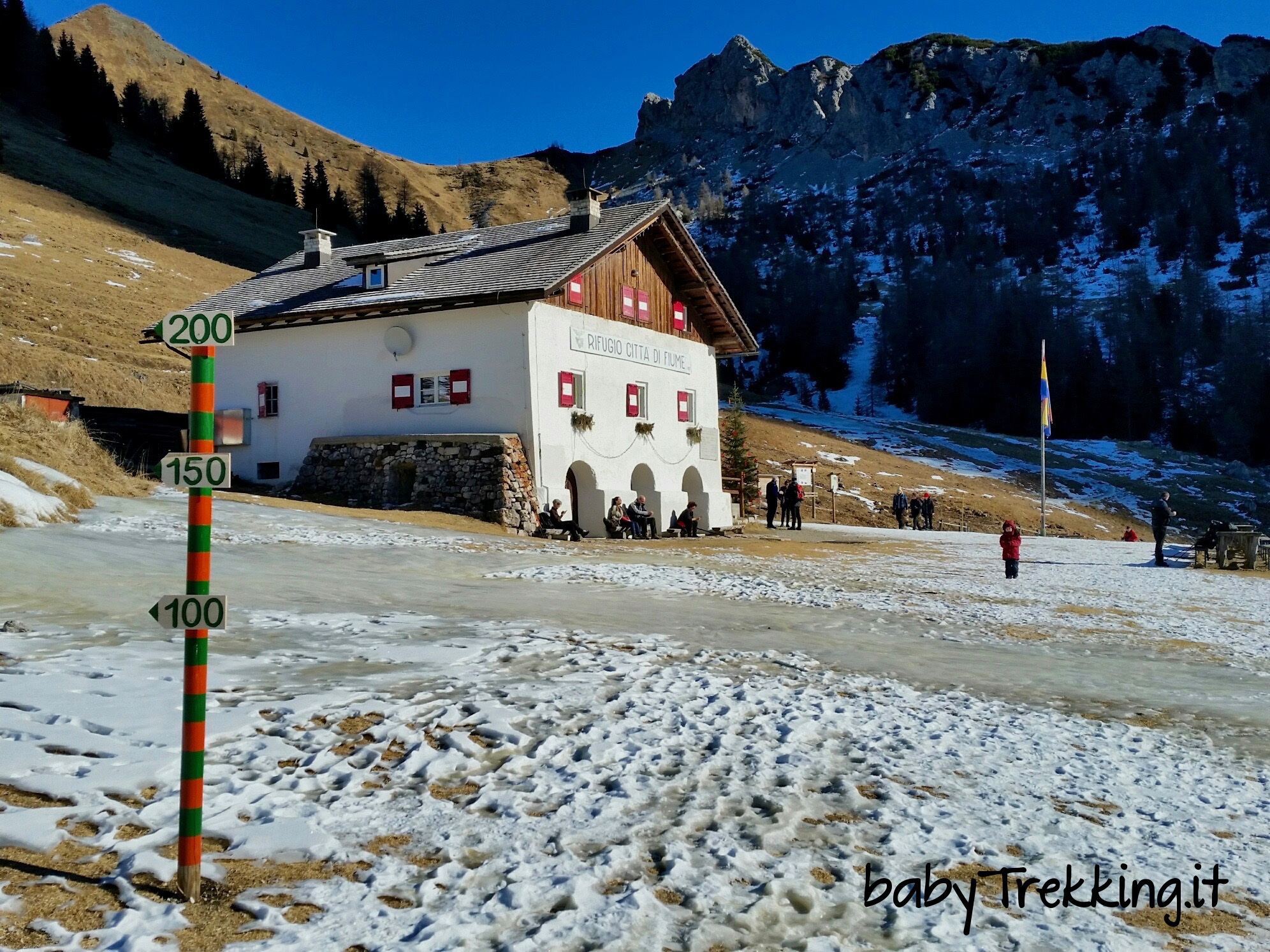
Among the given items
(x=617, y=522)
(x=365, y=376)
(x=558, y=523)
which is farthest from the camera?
(x=365, y=376)

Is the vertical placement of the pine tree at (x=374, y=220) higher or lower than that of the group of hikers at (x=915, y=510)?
higher

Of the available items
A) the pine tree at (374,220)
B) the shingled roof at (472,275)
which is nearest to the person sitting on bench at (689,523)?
the shingled roof at (472,275)

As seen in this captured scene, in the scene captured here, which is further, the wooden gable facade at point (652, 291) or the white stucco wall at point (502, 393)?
the wooden gable facade at point (652, 291)

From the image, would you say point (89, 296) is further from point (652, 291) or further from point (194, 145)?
point (194, 145)

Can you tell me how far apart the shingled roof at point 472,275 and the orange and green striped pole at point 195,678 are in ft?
74.1

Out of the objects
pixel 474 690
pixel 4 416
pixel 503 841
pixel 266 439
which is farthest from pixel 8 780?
pixel 266 439

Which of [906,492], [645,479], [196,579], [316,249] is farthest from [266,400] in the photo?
[906,492]

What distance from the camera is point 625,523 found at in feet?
93.6

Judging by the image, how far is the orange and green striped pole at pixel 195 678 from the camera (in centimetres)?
445

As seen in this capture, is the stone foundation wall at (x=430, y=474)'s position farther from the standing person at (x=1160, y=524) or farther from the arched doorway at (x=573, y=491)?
the standing person at (x=1160, y=524)

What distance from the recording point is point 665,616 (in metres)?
12.6

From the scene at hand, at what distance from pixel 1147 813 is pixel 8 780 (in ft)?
20.4

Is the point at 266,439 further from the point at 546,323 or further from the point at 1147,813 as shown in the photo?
the point at 1147,813

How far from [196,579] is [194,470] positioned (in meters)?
0.46
